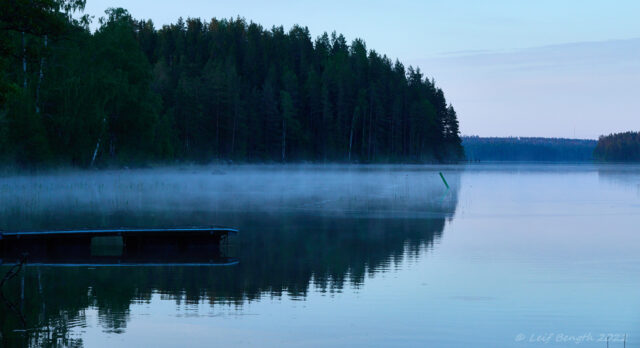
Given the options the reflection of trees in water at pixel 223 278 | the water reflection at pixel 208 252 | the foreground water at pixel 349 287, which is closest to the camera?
the foreground water at pixel 349 287

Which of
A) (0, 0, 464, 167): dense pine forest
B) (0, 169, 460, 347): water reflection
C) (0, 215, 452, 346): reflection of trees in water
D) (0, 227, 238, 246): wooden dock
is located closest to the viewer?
(0, 215, 452, 346): reflection of trees in water

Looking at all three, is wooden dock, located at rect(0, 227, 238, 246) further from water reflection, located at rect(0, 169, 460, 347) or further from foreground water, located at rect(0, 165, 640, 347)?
foreground water, located at rect(0, 165, 640, 347)

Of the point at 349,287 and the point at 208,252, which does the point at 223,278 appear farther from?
the point at 208,252

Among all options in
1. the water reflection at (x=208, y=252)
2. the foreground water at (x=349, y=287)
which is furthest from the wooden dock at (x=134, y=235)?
the foreground water at (x=349, y=287)

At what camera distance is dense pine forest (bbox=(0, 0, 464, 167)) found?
188 feet

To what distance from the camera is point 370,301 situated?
1817 cm

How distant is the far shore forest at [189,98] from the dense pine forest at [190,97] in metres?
0.15

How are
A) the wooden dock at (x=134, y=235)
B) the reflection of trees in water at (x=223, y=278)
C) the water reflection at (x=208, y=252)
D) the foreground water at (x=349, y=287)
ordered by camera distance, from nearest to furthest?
the foreground water at (x=349, y=287)
the reflection of trees in water at (x=223, y=278)
the water reflection at (x=208, y=252)
the wooden dock at (x=134, y=235)

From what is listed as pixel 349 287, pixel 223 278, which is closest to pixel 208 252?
pixel 223 278

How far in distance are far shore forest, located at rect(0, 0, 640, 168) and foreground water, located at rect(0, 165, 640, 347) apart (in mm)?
9111

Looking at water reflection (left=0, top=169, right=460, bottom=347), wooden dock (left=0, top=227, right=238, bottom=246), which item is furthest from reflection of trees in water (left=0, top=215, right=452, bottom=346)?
wooden dock (left=0, top=227, right=238, bottom=246)

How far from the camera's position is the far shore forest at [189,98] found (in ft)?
188

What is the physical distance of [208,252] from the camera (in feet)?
85.0

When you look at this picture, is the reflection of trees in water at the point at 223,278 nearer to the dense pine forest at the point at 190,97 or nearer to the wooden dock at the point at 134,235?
the wooden dock at the point at 134,235
